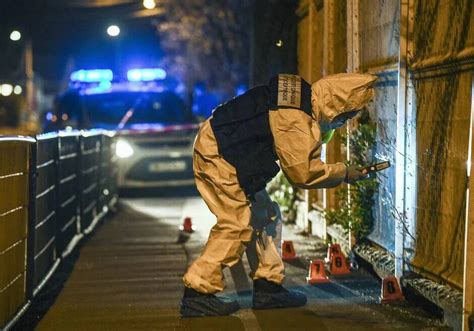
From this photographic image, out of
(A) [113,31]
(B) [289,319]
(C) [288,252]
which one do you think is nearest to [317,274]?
(B) [289,319]

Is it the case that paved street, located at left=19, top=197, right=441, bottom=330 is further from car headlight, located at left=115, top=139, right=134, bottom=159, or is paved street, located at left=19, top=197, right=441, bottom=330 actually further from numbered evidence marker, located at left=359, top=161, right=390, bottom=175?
car headlight, located at left=115, top=139, right=134, bottom=159

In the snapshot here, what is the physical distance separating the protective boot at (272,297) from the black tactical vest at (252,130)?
753mm

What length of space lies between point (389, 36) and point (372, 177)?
114 cm

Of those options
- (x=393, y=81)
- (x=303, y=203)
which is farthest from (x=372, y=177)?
(x=303, y=203)

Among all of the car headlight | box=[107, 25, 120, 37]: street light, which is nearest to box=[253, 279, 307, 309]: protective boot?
the car headlight

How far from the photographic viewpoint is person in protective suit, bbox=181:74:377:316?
6555mm

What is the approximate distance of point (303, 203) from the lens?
12.0m

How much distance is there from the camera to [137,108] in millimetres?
18375

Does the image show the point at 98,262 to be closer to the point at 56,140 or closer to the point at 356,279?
the point at 56,140

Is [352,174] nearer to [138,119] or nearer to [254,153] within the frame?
[254,153]

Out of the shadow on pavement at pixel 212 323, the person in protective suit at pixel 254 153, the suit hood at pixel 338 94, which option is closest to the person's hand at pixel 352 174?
the person in protective suit at pixel 254 153

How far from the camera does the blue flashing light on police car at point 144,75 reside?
19.6m

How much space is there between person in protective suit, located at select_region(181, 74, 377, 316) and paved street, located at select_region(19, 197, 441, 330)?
0.33 m

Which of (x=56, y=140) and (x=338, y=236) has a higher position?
(x=56, y=140)
